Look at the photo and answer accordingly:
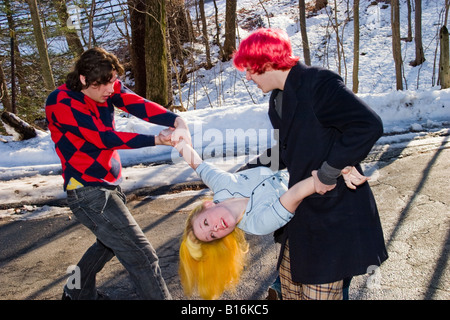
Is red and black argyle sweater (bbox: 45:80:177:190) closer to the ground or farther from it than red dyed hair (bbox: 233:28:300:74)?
closer to the ground

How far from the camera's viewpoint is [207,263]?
221 cm

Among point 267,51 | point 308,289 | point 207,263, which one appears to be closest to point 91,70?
point 267,51

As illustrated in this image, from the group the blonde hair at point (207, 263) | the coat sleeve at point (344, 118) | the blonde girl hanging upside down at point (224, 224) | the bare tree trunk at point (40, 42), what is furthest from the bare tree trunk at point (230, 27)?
the coat sleeve at point (344, 118)

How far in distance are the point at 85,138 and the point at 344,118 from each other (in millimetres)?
1541

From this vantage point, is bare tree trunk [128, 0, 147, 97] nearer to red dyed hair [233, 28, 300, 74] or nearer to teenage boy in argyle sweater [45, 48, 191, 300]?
teenage boy in argyle sweater [45, 48, 191, 300]

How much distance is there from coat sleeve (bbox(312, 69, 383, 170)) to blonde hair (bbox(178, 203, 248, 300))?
0.83 m

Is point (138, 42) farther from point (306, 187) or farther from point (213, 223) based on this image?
point (306, 187)

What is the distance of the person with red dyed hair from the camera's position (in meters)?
1.81

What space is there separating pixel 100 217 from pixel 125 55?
1882 centimetres

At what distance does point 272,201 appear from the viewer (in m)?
2.08

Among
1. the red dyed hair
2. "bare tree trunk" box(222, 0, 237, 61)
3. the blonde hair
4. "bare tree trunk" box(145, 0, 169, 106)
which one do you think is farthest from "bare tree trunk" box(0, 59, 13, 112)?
the red dyed hair

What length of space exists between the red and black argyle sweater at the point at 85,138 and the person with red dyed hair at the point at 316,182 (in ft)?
3.08
